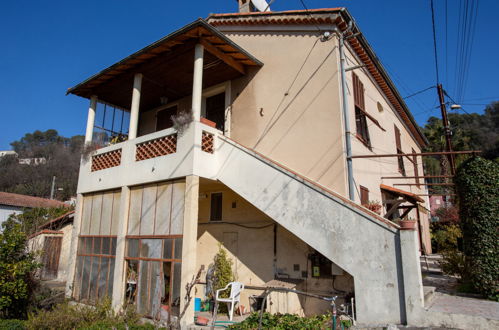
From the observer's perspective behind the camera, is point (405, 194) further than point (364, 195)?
Yes

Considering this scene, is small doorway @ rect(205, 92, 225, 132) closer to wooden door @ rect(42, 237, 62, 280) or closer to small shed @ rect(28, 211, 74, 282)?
small shed @ rect(28, 211, 74, 282)

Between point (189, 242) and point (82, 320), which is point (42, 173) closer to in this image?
point (82, 320)

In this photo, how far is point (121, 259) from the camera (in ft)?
32.0

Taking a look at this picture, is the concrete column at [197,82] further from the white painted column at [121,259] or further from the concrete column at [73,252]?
the concrete column at [73,252]

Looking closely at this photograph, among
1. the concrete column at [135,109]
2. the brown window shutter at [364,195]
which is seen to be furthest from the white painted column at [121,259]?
the brown window shutter at [364,195]

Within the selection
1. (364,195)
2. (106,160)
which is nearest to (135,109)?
(106,160)

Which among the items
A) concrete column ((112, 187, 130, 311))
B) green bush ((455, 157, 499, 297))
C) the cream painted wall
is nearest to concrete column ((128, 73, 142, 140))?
concrete column ((112, 187, 130, 311))

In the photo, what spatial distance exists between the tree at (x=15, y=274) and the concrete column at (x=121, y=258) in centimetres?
212

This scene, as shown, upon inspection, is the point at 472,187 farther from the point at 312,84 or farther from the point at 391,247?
→ the point at 312,84

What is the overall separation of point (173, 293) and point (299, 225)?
11.8ft

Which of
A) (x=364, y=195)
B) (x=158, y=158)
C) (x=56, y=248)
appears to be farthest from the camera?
(x=56, y=248)

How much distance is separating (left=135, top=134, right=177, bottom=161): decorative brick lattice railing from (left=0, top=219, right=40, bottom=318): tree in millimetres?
3932

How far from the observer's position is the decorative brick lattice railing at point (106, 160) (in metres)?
11.0

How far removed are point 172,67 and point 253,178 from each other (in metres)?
5.13
